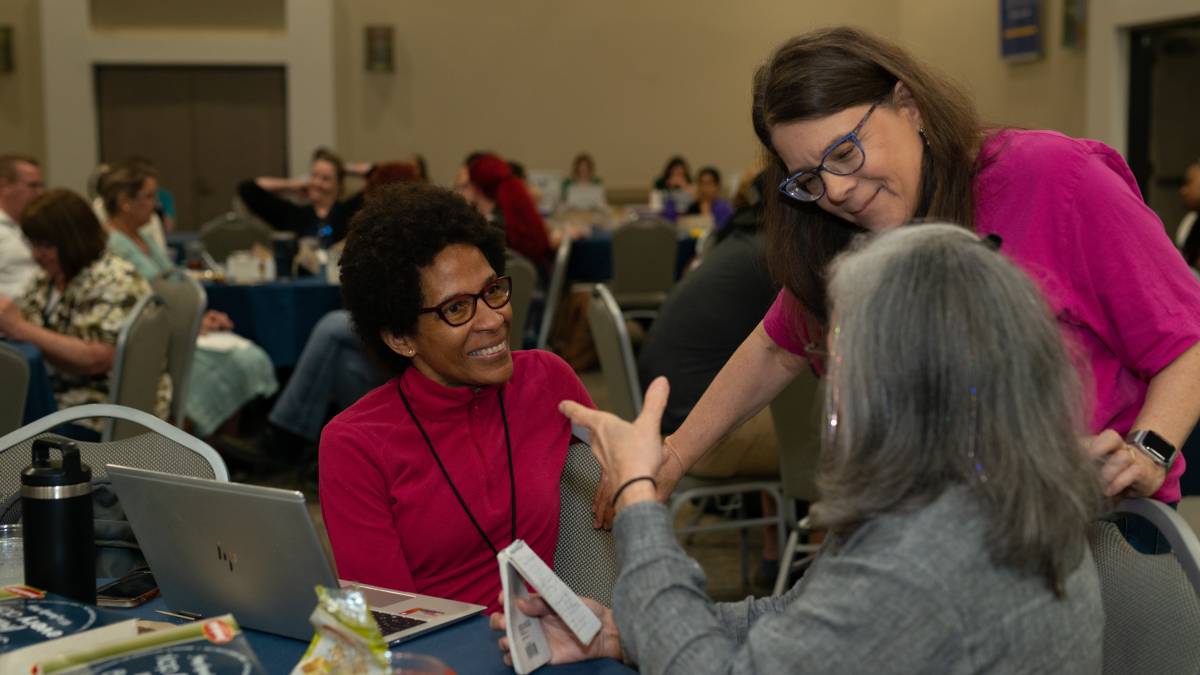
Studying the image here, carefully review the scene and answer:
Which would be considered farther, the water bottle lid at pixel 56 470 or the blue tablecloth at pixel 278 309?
the blue tablecloth at pixel 278 309

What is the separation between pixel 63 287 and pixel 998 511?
3.60 metres

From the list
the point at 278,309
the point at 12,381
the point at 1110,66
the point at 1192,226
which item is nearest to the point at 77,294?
the point at 12,381

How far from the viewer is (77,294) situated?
3945 millimetres

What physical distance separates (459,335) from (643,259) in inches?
226

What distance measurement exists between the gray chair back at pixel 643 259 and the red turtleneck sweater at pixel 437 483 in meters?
5.49

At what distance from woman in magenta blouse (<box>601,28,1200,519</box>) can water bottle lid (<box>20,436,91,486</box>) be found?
2.95 ft

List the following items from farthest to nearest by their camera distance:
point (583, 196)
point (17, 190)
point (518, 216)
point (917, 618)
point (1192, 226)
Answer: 1. point (583, 196)
2. point (1192, 226)
3. point (518, 216)
4. point (17, 190)
5. point (917, 618)

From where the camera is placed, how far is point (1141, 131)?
31.6ft

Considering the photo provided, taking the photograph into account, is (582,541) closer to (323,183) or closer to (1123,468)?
(1123,468)

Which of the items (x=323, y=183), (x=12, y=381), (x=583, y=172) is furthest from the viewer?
(x=583, y=172)

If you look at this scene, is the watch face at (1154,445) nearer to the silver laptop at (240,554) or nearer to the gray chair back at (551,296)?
the silver laptop at (240,554)

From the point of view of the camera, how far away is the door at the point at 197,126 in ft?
41.5

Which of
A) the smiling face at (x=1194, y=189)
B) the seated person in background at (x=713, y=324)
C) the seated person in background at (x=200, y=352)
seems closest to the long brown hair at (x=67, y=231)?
the seated person in background at (x=200, y=352)

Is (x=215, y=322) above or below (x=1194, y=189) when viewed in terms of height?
below
